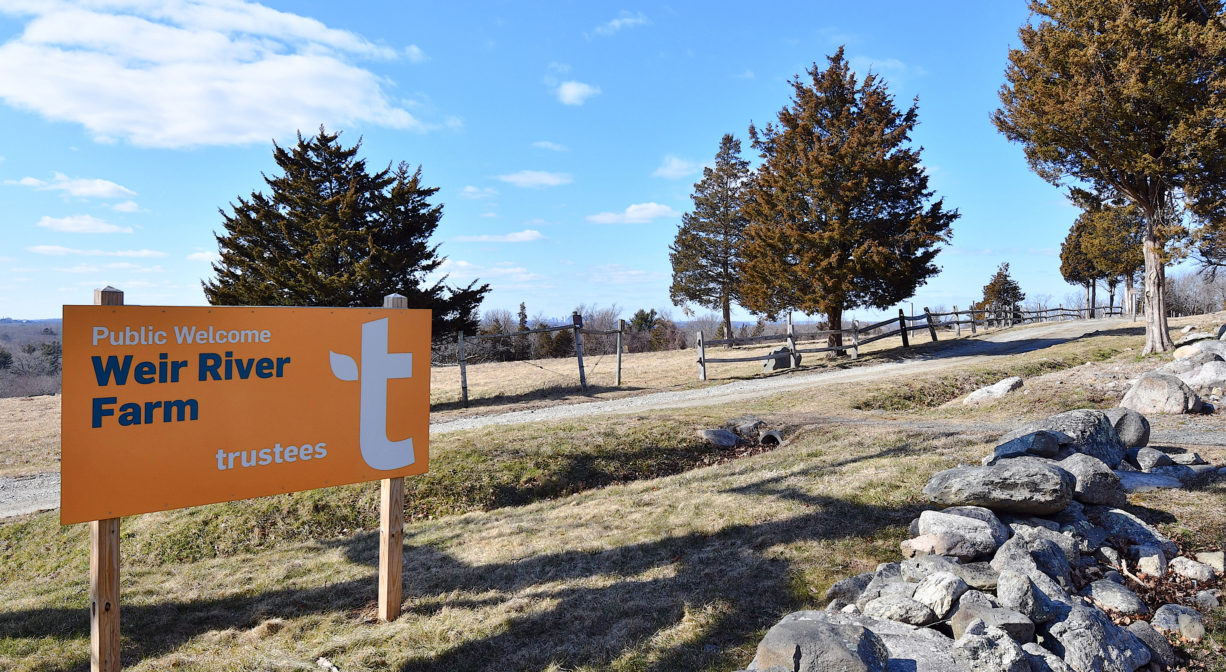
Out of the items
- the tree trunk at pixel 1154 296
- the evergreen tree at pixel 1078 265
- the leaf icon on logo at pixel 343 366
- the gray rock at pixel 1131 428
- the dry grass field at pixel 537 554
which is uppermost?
the evergreen tree at pixel 1078 265

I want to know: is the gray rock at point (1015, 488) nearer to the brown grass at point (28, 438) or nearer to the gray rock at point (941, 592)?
the gray rock at point (941, 592)

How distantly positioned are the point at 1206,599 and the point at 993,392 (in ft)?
29.9

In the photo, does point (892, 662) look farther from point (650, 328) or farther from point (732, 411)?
point (650, 328)

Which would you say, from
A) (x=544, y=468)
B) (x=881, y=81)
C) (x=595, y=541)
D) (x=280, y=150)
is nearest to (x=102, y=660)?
(x=595, y=541)

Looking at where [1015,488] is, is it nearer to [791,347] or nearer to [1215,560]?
[1215,560]

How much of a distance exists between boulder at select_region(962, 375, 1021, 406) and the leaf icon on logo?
39.0 feet

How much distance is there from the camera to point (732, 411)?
12.8 m

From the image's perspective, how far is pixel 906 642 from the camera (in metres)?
3.76

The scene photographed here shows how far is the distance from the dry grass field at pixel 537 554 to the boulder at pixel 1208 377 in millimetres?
1839

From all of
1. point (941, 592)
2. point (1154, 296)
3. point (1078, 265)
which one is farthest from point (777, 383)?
point (1078, 265)

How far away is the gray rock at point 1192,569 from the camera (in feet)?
15.7

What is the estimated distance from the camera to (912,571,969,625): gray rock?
4.03 meters

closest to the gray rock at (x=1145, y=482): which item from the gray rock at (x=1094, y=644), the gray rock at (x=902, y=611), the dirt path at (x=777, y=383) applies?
the gray rock at (x=1094, y=644)

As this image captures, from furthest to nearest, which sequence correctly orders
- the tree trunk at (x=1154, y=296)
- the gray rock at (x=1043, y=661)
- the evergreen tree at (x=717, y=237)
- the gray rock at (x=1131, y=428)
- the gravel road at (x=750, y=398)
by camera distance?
the evergreen tree at (x=717, y=237) < the tree trunk at (x=1154, y=296) < the gravel road at (x=750, y=398) < the gray rock at (x=1131, y=428) < the gray rock at (x=1043, y=661)
